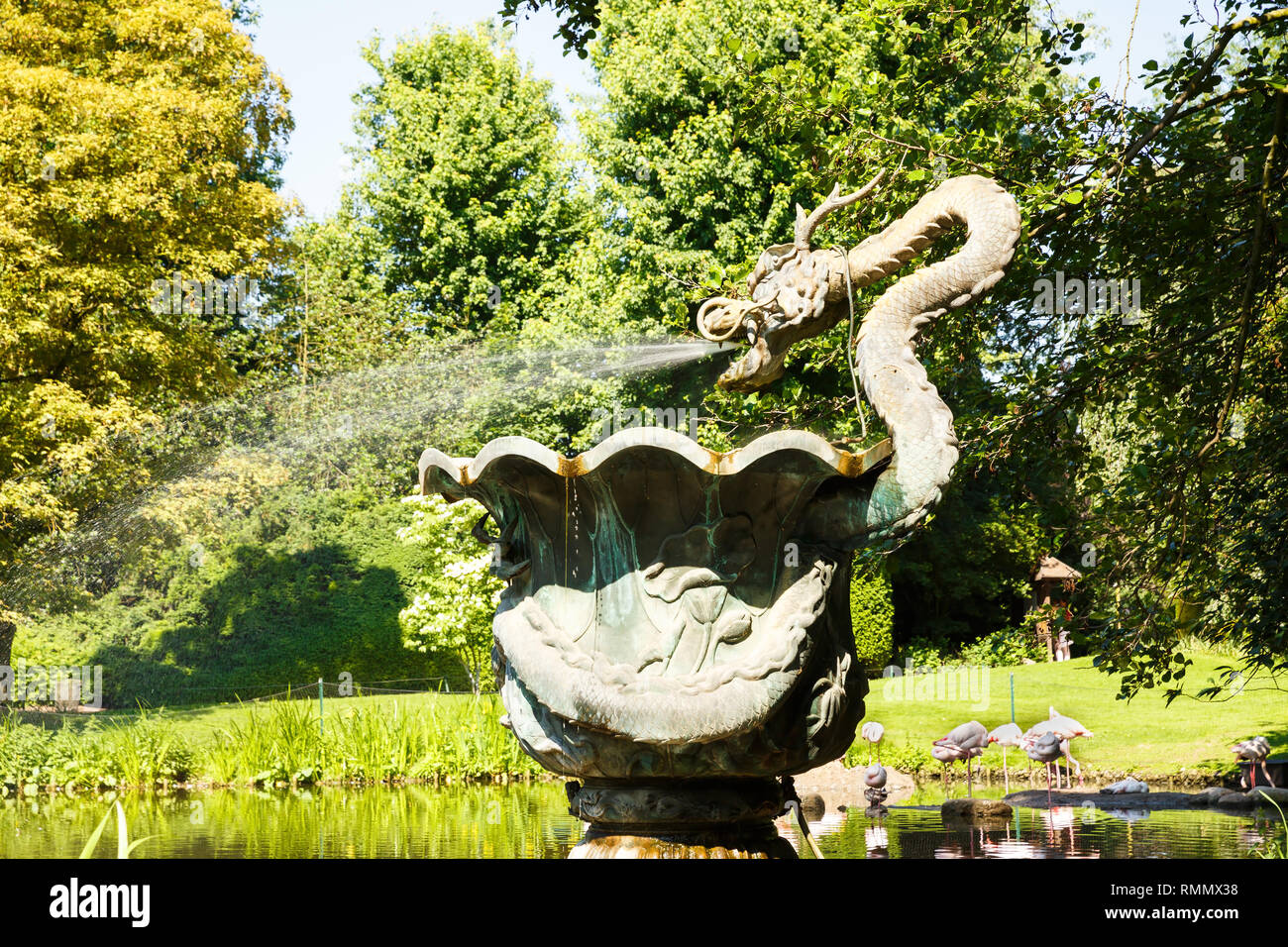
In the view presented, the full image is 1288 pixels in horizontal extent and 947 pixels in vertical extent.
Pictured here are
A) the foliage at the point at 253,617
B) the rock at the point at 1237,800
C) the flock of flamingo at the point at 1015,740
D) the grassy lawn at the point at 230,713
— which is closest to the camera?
the rock at the point at 1237,800

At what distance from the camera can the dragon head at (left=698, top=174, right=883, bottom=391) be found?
381cm

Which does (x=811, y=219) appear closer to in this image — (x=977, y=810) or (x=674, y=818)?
(x=674, y=818)

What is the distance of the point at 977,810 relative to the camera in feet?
26.6

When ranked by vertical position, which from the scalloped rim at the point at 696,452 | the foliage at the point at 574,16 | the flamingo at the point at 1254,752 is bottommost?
the flamingo at the point at 1254,752

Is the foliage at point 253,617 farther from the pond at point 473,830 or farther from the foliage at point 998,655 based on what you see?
the foliage at point 998,655

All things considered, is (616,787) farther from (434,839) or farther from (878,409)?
(434,839)

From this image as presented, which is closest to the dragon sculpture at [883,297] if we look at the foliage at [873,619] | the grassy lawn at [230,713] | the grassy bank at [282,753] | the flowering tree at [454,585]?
the grassy bank at [282,753]

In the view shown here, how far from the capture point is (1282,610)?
18.8ft

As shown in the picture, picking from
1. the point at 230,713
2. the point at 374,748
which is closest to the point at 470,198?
the point at 230,713

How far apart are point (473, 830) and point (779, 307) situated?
5.55m

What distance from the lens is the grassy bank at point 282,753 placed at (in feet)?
40.0

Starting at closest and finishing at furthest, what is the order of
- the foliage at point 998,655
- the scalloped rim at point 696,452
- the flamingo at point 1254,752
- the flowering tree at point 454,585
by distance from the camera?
1. the scalloped rim at point 696,452
2. the flamingo at point 1254,752
3. the flowering tree at point 454,585
4. the foliage at point 998,655
